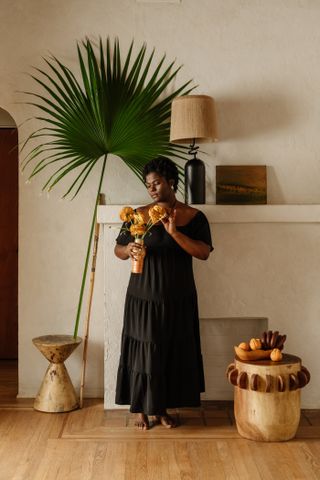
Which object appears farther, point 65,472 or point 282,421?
point 282,421

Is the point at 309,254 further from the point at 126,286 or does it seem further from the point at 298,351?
the point at 126,286

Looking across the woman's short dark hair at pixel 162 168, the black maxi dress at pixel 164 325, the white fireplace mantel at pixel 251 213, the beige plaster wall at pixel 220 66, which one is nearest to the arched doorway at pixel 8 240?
the beige plaster wall at pixel 220 66

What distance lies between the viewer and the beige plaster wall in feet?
14.0

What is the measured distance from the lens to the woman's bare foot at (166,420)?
3.74m

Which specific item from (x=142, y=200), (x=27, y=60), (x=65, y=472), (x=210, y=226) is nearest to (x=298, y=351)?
(x=210, y=226)

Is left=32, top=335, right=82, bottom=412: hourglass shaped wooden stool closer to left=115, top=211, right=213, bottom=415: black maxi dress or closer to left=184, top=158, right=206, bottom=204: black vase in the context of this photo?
left=115, top=211, right=213, bottom=415: black maxi dress

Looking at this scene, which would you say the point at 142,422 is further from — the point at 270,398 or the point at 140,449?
the point at 270,398

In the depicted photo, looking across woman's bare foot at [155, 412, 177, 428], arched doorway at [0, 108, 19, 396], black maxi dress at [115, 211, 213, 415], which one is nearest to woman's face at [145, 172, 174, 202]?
black maxi dress at [115, 211, 213, 415]

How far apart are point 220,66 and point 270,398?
214 centimetres

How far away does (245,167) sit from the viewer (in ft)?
13.9

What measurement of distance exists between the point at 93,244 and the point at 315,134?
5.35 ft

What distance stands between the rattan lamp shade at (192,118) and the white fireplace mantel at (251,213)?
45cm

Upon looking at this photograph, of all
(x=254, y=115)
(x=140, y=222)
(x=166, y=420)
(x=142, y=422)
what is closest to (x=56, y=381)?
(x=142, y=422)

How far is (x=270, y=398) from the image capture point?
11.4 ft
